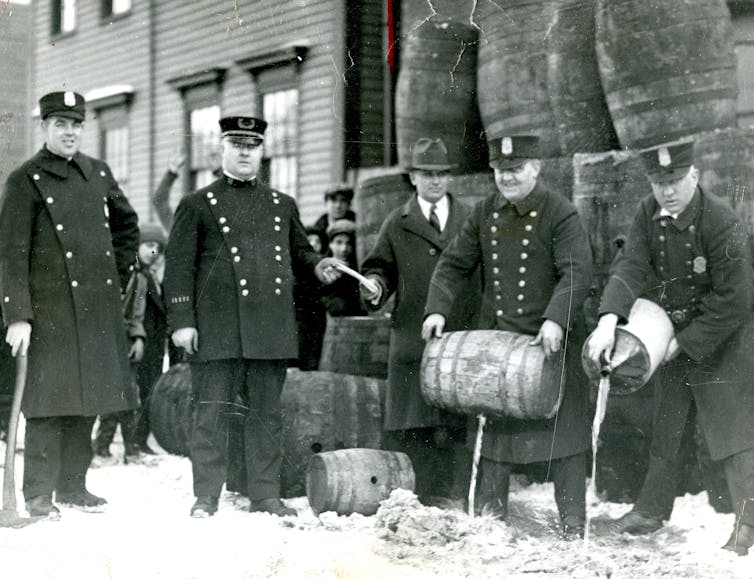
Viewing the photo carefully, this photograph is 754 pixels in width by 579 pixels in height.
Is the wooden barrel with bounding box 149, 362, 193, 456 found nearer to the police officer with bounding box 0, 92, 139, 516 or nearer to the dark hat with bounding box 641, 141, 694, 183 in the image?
the police officer with bounding box 0, 92, 139, 516

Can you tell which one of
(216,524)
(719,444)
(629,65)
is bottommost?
(216,524)

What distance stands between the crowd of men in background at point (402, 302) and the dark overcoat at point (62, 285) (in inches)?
0.4

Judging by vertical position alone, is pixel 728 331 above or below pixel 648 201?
below

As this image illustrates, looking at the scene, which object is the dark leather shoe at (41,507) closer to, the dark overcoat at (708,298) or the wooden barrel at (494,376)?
the wooden barrel at (494,376)

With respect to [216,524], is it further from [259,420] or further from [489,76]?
[489,76]

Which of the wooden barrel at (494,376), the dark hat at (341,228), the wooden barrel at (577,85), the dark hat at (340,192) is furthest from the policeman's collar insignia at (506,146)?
the dark hat at (340,192)

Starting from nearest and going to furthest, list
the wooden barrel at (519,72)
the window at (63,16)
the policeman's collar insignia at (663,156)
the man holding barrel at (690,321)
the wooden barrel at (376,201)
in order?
1. the man holding barrel at (690,321)
2. the policeman's collar insignia at (663,156)
3. the wooden barrel at (519,72)
4. the wooden barrel at (376,201)
5. the window at (63,16)

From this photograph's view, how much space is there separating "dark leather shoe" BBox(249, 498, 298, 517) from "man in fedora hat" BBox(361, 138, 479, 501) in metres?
0.80

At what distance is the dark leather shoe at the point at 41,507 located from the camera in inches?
200

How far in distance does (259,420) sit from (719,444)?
240 cm

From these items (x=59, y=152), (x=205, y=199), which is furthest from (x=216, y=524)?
(x=59, y=152)

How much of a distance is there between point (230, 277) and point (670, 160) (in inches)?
94.6

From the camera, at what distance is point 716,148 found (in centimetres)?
538

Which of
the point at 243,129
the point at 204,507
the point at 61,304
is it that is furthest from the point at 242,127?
the point at 204,507
